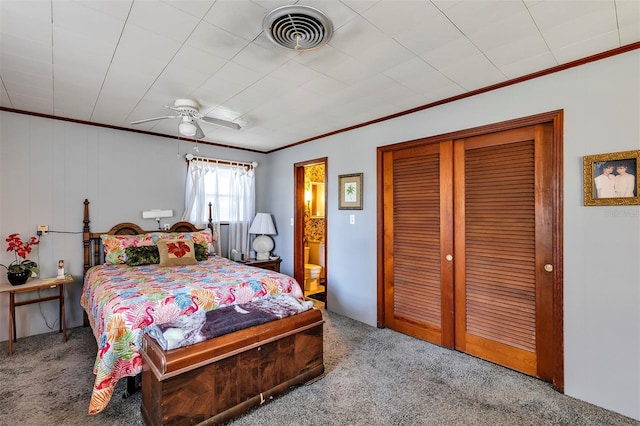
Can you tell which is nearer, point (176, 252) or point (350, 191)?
point (176, 252)

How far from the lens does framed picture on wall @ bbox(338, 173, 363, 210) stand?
3768mm

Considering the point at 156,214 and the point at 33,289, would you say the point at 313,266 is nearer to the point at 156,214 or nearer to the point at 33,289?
the point at 156,214

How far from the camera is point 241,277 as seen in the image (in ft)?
9.45

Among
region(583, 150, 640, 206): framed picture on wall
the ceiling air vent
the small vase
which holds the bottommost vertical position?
the small vase

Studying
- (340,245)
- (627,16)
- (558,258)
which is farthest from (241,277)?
(627,16)

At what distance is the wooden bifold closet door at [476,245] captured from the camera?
2482 millimetres

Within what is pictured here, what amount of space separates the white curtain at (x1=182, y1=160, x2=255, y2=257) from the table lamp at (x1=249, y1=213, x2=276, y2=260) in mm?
162

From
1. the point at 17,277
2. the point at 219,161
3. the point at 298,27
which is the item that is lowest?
the point at 17,277

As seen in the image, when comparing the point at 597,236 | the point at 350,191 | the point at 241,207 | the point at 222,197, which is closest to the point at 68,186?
the point at 222,197

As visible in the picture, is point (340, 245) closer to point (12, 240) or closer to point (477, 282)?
point (477, 282)

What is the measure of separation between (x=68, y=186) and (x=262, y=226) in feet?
8.14

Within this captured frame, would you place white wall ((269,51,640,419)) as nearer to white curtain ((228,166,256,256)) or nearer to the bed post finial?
white curtain ((228,166,256,256))

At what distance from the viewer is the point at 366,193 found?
3.71m

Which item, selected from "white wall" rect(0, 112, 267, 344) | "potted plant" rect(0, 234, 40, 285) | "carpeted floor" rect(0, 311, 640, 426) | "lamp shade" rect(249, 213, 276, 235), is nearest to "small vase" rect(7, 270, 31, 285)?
"potted plant" rect(0, 234, 40, 285)
